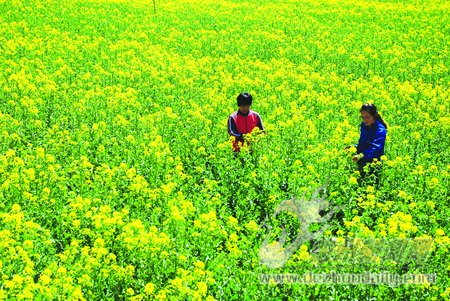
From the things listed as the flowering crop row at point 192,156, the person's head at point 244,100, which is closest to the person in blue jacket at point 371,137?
the flowering crop row at point 192,156

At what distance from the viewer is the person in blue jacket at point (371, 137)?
5676 millimetres

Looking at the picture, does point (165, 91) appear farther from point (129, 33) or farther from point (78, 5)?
point (78, 5)

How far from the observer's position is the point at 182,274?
407 centimetres

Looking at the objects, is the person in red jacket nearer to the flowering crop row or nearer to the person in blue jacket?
the flowering crop row

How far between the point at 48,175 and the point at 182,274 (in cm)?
338

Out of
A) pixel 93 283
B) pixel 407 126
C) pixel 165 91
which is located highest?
pixel 165 91

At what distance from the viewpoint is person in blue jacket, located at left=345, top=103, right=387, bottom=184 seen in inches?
223

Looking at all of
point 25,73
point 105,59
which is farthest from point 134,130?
point 105,59

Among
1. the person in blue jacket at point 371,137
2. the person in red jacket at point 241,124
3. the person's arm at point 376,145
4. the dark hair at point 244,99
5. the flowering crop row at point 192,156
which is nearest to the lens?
the flowering crop row at point 192,156

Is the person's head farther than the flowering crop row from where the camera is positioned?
Yes

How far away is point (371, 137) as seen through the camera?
589 cm

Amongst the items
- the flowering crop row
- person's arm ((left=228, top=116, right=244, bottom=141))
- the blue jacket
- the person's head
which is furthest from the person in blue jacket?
person's arm ((left=228, top=116, right=244, bottom=141))

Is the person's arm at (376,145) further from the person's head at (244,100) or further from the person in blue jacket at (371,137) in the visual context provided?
the person's head at (244,100)

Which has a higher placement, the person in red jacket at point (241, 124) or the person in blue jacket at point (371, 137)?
the person in red jacket at point (241, 124)
